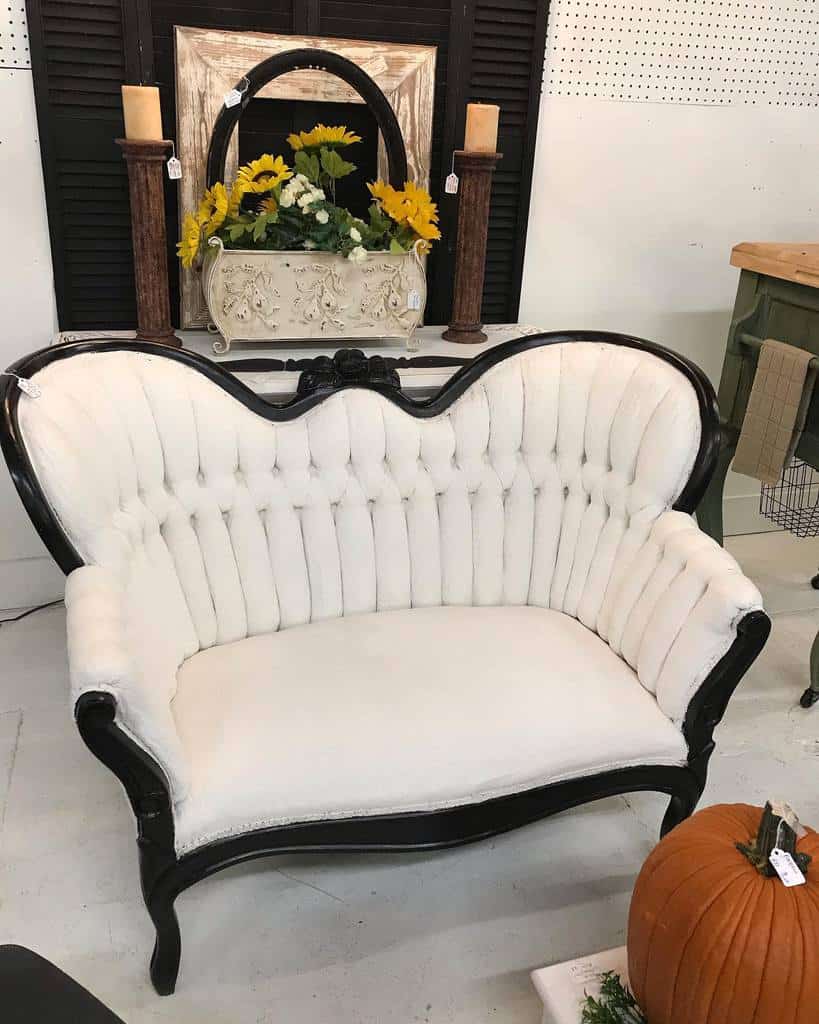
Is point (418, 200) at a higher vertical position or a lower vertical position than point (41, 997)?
higher

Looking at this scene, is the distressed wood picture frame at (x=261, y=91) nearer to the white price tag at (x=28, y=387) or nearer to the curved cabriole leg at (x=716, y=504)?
the white price tag at (x=28, y=387)

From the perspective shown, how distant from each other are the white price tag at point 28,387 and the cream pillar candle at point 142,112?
0.70 meters

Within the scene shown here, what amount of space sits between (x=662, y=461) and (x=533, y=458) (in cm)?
26

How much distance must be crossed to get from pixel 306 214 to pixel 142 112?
0.37 meters

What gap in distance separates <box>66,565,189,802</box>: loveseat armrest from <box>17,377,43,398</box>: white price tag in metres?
0.27

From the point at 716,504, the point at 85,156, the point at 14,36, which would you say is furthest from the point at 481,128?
the point at 716,504

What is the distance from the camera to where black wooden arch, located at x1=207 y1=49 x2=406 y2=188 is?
190 centimetres

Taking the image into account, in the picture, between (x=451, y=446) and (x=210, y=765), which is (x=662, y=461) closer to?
(x=451, y=446)

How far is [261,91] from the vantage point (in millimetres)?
1980

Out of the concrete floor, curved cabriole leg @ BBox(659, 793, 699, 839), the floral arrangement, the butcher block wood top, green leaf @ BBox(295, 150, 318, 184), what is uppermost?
green leaf @ BBox(295, 150, 318, 184)

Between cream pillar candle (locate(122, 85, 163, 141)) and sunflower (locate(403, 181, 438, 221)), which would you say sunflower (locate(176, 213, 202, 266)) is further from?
sunflower (locate(403, 181, 438, 221))

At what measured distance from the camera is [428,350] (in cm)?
208

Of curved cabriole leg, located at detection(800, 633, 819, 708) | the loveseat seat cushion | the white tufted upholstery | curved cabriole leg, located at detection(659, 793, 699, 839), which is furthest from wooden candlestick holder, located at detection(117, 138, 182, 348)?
curved cabriole leg, located at detection(800, 633, 819, 708)

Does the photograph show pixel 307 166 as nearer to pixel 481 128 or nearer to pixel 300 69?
pixel 300 69
